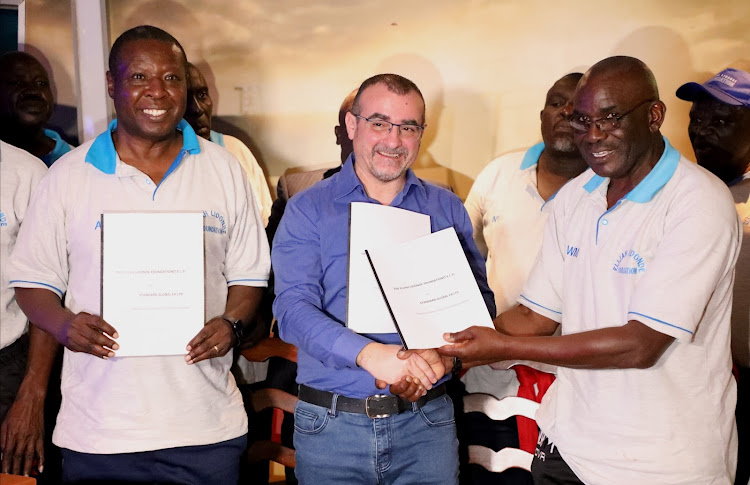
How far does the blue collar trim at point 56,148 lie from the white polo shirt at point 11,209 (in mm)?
791

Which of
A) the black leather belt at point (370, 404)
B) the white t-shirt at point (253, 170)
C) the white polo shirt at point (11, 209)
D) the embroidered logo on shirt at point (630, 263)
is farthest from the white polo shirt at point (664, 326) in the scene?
the white t-shirt at point (253, 170)

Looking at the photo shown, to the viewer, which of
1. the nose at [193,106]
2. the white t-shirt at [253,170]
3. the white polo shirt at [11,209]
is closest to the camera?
the white polo shirt at [11,209]

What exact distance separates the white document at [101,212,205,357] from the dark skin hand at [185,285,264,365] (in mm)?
33

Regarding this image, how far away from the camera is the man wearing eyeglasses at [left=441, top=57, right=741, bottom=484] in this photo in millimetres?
2174

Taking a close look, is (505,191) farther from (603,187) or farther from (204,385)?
(204,385)

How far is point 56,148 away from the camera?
3740 millimetres

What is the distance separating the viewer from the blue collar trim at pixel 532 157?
3959mm

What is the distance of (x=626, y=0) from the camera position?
14.5ft

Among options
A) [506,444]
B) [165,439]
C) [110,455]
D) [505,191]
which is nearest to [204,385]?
[165,439]

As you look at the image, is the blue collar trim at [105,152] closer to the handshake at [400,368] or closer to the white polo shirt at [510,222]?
the handshake at [400,368]

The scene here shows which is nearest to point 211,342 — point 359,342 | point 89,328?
point 89,328

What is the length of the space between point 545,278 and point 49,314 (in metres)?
1.74

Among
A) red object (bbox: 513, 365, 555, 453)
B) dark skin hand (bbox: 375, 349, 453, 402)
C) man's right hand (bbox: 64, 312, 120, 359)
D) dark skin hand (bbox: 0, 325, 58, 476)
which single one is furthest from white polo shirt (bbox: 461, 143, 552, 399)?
dark skin hand (bbox: 0, 325, 58, 476)

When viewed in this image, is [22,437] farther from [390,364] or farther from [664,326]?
[664,326]
